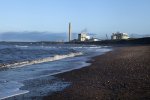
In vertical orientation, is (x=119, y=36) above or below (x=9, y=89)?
below

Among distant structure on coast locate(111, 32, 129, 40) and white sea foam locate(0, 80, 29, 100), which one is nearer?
white sea foam locate(0, 80, 29, 100)

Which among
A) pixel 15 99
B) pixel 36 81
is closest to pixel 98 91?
pixel 15 99

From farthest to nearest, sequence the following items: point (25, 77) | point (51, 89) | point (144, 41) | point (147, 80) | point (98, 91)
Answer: point (144, 41) < point (25, 77) < point (147, 80) < point (51, 89) < point (98, 91)

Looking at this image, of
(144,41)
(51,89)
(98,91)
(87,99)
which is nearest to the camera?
(87,99)

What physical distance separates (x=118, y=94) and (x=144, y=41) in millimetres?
106086

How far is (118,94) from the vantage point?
10.9 metres

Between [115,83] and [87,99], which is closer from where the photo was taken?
[87,99]

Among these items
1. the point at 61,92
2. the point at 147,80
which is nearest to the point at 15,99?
the point at 61,92

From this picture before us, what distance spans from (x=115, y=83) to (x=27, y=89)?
9.98 feet

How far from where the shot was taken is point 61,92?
12.0 m

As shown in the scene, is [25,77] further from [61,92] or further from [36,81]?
[61,92]

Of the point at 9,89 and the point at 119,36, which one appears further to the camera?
the point at 119,36

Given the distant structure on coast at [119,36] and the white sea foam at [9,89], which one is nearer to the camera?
the white sea foam at [9,89]

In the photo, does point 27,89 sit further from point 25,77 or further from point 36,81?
point 25,77
